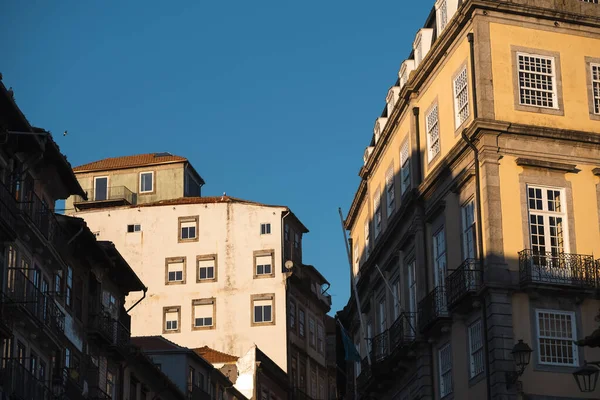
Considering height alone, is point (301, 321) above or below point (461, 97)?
above

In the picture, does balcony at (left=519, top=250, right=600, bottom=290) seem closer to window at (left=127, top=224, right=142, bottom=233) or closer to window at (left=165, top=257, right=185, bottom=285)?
window at (left=165, top=257, right=185, bottom=285)

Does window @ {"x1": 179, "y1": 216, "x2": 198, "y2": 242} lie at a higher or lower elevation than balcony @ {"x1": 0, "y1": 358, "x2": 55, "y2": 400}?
higher

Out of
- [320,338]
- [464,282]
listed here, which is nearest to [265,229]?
[320,338]

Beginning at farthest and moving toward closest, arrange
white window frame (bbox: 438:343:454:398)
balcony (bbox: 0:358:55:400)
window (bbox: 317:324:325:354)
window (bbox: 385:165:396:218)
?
window (bbox: 317:324:325:354) → window (bbox: 385:165:396:218) → white window frame (bbox: 438:343:454:398) → balcony (bbox: 0:358:55:400)

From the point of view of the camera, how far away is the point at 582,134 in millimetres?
43875

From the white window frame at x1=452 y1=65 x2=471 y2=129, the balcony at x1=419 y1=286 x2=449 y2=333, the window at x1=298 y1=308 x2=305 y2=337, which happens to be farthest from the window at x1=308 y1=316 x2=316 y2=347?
the white window frame at x1=452 y1=65 x2=471 y2=129

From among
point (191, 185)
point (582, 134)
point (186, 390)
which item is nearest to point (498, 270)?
point (582, 134)

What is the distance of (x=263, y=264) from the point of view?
290ft

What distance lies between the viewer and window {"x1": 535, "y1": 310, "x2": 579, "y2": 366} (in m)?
41.4

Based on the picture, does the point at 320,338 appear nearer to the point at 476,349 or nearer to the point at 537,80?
the point at 537,80

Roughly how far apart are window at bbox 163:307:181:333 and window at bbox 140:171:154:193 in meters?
9.69

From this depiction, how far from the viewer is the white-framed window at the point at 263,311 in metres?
87.3

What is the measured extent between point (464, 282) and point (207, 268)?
46767 millimetres

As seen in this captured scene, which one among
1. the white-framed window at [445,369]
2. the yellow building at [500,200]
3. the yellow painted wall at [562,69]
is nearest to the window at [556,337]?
the yellow building at [500,200]
